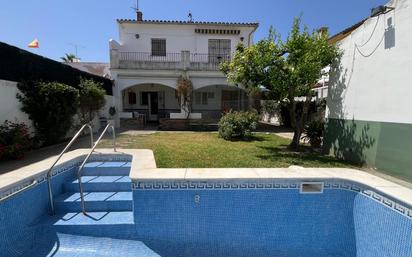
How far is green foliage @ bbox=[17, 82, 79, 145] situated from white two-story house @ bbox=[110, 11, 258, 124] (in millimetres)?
7839

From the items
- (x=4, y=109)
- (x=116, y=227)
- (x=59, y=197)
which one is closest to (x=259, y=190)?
(x=116, y=227)

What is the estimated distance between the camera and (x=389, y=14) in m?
5.33

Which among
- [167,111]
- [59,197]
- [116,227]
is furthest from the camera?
[167,111]

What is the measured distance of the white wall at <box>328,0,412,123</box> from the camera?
4.91 m

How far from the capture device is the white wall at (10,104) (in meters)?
7.02

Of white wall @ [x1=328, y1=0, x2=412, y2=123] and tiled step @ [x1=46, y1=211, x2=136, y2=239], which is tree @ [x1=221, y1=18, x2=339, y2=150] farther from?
tiled step @ [x1=46, y1=211, x2=136, y2=239]

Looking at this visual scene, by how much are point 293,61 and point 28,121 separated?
8.80 m

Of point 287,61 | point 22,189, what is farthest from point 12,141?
point 287,61

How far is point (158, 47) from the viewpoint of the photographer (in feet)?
65.2

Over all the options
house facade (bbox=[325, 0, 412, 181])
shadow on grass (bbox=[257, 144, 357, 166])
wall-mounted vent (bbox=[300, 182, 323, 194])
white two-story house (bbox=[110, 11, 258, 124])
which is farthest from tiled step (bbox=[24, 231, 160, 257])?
white two-story house (bbox=[110, 11, 258, 124])

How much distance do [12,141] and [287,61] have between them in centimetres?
818

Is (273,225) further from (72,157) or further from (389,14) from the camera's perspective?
(389,14)

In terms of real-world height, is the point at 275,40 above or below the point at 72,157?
above

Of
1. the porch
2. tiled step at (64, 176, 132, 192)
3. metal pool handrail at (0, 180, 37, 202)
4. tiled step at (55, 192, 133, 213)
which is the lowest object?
tiled step at (55, 192, 133, 213)
